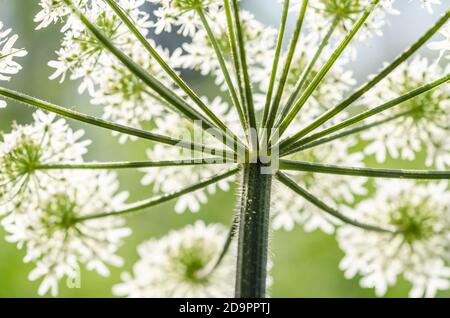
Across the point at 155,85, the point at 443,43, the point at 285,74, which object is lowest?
the point at 155,85

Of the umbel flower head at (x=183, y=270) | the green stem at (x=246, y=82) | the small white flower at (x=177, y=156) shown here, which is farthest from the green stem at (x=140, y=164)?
the umbel flower head at (x=183, y=270)

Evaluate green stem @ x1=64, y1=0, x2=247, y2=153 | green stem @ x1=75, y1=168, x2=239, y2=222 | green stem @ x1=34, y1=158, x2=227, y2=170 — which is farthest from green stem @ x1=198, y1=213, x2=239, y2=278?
green stem @ x1=64, y1=0, x2=247, y2=153

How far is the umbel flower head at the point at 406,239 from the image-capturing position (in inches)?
259

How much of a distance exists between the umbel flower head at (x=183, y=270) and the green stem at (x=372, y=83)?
283 cm

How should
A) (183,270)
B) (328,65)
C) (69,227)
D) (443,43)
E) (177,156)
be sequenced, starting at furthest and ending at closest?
(183,270)
(177,156)
(69,227)
(443,43)
(328,65)

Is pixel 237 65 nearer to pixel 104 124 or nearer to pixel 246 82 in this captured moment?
pixel 246 82

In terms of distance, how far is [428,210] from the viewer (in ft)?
21.8

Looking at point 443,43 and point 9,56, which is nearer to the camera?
point 9,56

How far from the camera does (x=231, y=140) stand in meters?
4.26

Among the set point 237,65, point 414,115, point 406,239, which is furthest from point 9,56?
point 406,239

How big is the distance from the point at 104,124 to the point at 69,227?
5.29ft

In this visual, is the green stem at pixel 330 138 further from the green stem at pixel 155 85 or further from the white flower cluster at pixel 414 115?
the green stem at pixel 155 85

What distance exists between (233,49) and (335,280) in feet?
Answer: 38.1
